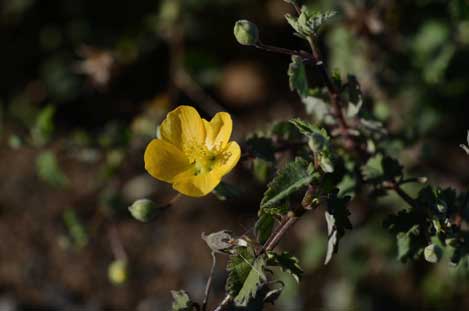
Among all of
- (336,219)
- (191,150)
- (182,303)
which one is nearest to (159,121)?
(191,150)

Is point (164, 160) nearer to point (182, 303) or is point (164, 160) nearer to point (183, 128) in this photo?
point (183, 128)

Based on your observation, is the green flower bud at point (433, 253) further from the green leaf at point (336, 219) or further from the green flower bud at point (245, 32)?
the green flower bud at point (245, 32)

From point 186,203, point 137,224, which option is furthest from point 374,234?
point 137,224

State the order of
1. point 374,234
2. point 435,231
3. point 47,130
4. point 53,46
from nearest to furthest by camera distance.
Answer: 1. point 435,231
2. point 47,130
3. point 374,234
4. point 53,46

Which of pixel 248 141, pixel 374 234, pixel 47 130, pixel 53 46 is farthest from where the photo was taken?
pixel 53 46

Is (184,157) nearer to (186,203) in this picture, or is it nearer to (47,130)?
(47,130)

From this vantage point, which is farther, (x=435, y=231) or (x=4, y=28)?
(x=4, y=28)

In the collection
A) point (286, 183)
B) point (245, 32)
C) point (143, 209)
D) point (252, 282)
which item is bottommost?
point (143, 209)
